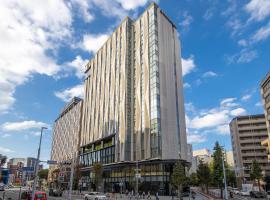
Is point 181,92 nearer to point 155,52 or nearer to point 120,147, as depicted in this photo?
point 155,52

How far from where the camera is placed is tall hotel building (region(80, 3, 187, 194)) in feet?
216

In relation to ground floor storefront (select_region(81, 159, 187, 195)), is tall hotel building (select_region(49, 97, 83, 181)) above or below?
above

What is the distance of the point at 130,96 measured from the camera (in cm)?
7819

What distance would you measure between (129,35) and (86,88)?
3666cm

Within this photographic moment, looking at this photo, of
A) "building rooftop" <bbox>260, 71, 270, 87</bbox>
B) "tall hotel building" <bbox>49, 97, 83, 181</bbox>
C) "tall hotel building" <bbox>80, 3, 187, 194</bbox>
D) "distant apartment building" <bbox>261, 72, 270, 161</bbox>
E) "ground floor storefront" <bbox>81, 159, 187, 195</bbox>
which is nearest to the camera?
"ground floor storefront" <bbox>81, 159, 187, 195</bbox>

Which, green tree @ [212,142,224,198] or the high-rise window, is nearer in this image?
green tree @ [212,142,224,198]

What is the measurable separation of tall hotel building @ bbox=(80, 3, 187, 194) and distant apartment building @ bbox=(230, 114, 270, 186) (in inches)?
2135

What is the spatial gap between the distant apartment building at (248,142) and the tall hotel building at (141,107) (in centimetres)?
5423

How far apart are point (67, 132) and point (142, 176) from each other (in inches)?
3031

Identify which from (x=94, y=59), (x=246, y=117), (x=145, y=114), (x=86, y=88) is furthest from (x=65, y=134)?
(x=246, y=117)

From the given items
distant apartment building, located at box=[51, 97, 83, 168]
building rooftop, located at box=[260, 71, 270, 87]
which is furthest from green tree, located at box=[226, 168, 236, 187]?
distant apartment building, located at box=[51, 97, 83, 168]

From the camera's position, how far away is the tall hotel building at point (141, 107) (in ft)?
216

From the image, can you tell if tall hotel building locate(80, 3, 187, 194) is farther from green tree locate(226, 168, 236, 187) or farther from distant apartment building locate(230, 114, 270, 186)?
distant apartment building locate(230, 114, 270, 186)

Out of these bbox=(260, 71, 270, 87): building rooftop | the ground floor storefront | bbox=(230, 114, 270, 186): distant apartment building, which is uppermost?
bbox=(260, 71, 270, 87): building rooftop
